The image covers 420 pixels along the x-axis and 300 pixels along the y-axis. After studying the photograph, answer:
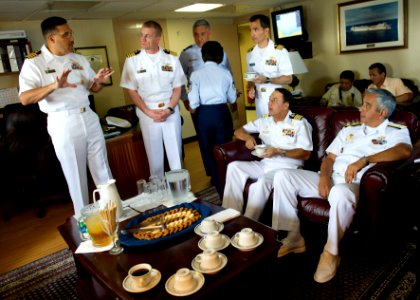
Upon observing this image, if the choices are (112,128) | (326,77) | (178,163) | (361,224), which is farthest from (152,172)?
(326,77)

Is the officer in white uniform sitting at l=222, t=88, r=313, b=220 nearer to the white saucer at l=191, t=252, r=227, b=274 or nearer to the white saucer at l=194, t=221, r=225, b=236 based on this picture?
the white saucer at l=194, t=221, r=225, b=236

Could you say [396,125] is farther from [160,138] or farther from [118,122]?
[118,122]

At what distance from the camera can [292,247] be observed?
2215mm

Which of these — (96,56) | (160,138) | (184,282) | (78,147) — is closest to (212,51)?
(160,138)

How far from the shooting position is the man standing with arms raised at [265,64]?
3.08 metres

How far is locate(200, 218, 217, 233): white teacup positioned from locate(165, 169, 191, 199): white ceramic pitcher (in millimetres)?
471

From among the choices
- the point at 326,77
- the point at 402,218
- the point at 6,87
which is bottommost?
the point at 402,218

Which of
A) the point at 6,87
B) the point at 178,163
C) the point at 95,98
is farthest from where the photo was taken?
the point at 95,98

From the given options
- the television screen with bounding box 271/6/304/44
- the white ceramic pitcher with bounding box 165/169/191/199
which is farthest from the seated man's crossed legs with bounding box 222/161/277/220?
the television screen with bounding box 271/6/304/44

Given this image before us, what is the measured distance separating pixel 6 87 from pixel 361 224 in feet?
14.1

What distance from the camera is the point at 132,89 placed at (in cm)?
305

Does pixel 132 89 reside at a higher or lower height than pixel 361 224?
higher

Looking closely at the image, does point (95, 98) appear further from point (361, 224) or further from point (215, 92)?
point (361, 224)

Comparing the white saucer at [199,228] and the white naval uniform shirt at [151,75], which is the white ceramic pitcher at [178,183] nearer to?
the white saucer at [199,228]
